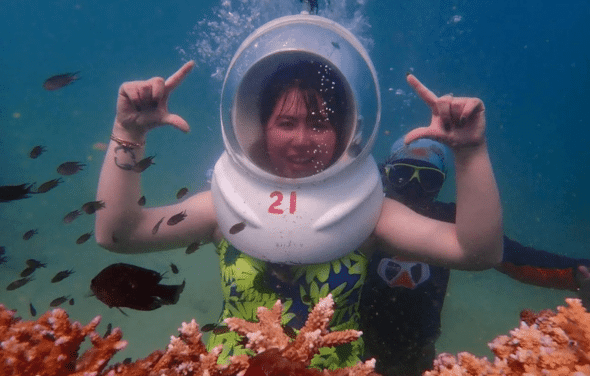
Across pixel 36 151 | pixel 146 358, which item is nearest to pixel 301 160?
pixel 146 358

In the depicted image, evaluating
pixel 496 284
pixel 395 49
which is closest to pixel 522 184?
pixel 395 49

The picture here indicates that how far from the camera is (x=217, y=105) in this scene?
47750 millimetres

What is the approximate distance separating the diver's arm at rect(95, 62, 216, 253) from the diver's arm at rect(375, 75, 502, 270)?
4.52ft

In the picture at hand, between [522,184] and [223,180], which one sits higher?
[223,180]

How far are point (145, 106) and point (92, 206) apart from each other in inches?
28.4

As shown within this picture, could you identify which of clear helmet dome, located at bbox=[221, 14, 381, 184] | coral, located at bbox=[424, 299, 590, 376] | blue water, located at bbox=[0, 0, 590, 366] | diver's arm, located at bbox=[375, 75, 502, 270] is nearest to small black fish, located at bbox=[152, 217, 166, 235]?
clear helmet dome, located at bbox=[221, 14, 381, 184]

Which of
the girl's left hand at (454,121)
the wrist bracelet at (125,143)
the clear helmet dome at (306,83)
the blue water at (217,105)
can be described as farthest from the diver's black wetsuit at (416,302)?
the blue water at (217,105)

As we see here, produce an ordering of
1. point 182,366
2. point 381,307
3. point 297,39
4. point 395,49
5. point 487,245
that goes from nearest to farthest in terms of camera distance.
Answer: point 182,366 → point 487,245 → point 297,39 → point 381,307 → point 395,49

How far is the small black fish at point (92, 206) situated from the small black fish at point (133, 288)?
0.41 m

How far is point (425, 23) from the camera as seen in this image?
1615 inches

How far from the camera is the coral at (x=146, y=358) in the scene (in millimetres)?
1608

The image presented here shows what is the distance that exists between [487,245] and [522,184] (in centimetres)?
5496

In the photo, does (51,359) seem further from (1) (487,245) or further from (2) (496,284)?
(2) (496,284)

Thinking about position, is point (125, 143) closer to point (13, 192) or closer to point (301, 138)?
point (13, 192)
